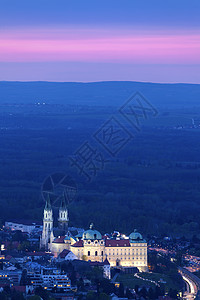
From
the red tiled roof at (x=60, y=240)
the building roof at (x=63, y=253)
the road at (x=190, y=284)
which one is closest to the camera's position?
the road at (x=190, y=284)

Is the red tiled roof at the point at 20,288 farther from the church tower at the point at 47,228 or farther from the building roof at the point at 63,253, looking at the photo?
the church tower at the point at 47,228

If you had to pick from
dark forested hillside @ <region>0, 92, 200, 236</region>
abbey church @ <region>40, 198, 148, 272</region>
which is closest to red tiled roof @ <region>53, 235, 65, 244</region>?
abbey church @ <region>40, 198, 148, 272</region>

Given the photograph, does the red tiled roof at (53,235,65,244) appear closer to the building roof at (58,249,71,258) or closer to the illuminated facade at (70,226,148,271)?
the illuminated facade at (70,226,148,271)

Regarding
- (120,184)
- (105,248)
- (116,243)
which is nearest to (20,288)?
(105,248)

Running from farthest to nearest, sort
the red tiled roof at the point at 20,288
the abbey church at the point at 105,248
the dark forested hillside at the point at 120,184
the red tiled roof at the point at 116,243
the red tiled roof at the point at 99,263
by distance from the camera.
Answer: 1. the dark forested hillside at the point at 120,184
2. the red tiled roof at the point at 116,243
3. the abbey church at the point at 105,248
4. the red tiled roof at the point at 99,263
5. the red tiled roof at the point at 20,288

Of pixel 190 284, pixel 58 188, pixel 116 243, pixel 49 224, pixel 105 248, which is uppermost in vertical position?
pixel 58 188

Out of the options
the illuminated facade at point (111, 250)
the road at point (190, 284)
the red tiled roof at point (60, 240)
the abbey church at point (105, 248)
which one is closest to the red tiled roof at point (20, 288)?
the road at point (190, 284)

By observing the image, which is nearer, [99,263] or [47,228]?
[99,263]

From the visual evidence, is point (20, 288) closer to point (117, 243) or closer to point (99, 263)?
point (99, 263)

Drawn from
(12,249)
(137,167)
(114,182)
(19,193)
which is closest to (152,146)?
(137,167)
